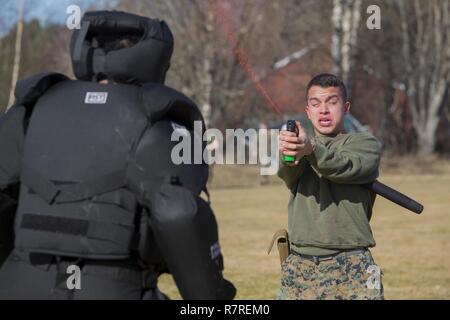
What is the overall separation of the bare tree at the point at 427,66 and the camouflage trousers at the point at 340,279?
30.4 m

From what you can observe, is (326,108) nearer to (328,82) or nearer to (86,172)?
(328,82)

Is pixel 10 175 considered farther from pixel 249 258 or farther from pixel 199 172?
pixel 249 258

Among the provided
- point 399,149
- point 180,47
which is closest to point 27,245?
point 180,47

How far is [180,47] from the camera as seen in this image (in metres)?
26.9

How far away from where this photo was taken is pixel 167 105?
3016 millimetres

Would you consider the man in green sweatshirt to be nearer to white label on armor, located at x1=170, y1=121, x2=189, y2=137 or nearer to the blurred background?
white label on armor, located at x1=170, y1=121, x2=189, y2=137

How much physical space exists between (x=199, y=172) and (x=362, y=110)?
3858 centimetres

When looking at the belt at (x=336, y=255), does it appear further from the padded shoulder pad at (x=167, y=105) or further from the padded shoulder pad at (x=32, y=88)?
the padded shoulder pad at (x=32, y=88)

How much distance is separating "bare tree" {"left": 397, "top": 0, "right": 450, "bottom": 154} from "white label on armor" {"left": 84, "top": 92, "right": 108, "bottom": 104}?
104 ft

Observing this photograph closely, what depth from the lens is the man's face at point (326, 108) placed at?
4.36 m

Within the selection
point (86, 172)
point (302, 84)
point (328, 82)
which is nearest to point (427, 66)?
point (302, 84)

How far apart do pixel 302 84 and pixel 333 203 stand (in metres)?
29.8

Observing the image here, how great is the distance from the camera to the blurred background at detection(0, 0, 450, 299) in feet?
35.7
